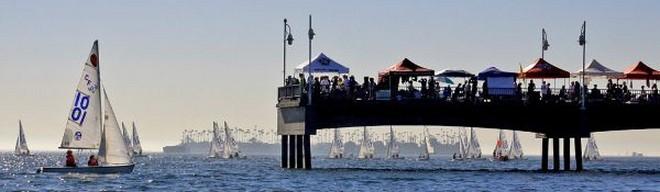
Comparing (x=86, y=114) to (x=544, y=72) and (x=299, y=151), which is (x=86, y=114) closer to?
(x=299, y=151)

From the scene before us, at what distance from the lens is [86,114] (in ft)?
265

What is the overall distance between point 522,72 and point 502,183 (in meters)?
14.2

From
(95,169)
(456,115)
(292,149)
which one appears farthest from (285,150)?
(95,169)

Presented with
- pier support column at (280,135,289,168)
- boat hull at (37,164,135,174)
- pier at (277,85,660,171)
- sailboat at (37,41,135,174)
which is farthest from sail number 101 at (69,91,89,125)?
pier support column at (280,135,289,168)

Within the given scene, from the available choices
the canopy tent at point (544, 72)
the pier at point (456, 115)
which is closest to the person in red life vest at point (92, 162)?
the pier at point (456, 115)

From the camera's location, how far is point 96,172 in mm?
79562

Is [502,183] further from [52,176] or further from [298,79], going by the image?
[52,176]

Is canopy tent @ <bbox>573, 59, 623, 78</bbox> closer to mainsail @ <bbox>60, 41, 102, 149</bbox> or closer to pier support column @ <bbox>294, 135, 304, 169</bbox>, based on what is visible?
pier support column @ <bbox>294, 135, 304, 169</bbox>

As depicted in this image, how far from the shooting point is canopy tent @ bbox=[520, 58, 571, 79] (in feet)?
298

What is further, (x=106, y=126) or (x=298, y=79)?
(x=298, y=79)

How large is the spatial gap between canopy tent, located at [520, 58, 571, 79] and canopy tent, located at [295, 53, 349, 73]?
34.1 feet

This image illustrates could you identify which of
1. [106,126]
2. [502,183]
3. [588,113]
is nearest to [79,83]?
[106,126]

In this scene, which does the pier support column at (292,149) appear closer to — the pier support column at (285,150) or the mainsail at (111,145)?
the pier support column at (285,150)

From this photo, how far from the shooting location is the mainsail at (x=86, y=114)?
263 feet
